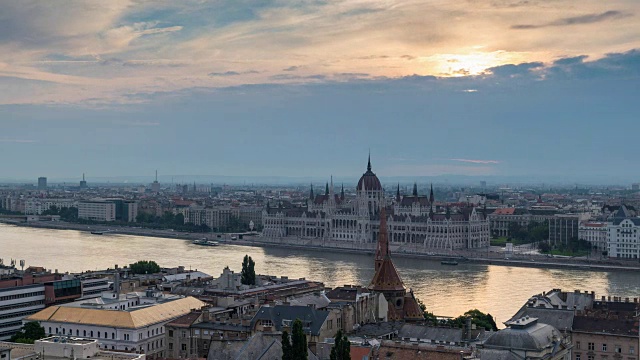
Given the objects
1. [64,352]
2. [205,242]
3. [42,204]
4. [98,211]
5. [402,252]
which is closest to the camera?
[64,352]

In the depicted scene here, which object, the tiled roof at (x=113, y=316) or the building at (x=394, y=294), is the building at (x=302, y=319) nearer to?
the tiled roof at (x=113, y=316)

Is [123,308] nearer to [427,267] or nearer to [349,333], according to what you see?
[349,333]

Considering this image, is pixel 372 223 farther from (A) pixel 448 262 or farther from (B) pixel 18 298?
(B) pixel 18 298

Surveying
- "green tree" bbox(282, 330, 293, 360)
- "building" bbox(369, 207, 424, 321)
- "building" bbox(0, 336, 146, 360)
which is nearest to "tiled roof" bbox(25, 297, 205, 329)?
"building" bbox(369, 207, 424, 321)

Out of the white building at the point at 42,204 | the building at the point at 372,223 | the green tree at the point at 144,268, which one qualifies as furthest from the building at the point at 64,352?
the white building at the point at 42,204

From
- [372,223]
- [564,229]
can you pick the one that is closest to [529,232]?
[564,229]

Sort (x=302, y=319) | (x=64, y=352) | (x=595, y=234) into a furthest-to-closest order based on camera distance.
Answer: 1. (x=595, y=234)
2. (x=302, y=319)
3. (x=64, y=352)

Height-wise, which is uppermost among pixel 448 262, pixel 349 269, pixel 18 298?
pixel 18 298
